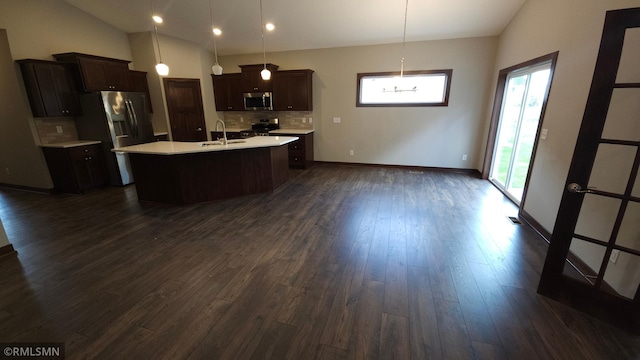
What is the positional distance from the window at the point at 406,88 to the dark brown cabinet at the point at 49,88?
5638mm

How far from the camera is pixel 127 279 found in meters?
2.23

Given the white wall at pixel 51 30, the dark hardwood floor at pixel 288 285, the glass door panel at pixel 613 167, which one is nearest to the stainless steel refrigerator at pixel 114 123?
the white wall at pixel 51 30

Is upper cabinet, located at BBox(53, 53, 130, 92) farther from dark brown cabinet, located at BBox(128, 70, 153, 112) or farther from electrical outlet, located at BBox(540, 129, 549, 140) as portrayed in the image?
electrical outlet, located at BBox(540, 129, 549, 140)

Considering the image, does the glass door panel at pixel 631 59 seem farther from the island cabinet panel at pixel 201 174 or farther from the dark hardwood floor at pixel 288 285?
the island cabinet panel at pixel 201 174

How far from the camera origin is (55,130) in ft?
14.9

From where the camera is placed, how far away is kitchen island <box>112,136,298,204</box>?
12.3 feet

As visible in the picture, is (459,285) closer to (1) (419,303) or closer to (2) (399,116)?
(1) (419,303)

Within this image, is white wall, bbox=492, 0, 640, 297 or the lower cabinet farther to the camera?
the lower cabinet

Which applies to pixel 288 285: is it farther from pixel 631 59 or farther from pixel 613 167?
pixel 631 59

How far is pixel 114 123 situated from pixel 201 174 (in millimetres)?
2348

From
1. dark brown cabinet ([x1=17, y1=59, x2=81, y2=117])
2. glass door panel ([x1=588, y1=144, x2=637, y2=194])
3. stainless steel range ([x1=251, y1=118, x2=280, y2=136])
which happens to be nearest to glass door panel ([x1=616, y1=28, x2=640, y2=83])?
glass door panel ([x1=588, y1=144, x2=637, y2=194])

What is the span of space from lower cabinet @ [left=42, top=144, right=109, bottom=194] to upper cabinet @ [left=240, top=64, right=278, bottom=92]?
11.0 ft

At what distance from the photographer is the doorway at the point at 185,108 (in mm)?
5820

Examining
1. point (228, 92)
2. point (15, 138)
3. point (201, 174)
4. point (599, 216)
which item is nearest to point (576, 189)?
point (599, 216)
